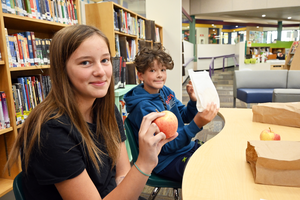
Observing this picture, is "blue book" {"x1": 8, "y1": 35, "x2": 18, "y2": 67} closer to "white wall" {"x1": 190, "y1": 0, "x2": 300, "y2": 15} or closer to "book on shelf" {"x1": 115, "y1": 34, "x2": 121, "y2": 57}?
"book on shelf" {"x1": 115, "y1": 34, "x2": 121, "y2": 57}

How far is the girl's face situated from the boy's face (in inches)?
28.0

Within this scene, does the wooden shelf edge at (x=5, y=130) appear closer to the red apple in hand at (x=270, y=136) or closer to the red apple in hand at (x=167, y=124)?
the red apple in hand at (x=167, y=124)

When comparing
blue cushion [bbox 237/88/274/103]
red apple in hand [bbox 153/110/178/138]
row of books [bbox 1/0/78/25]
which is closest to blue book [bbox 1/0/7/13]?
row of books [bbox 1/0/78/25]

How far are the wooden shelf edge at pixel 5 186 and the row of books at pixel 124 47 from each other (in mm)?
1867

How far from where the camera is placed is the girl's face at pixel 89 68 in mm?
856

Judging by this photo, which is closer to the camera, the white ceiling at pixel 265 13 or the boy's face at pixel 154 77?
the boy's face at pixel 154 77

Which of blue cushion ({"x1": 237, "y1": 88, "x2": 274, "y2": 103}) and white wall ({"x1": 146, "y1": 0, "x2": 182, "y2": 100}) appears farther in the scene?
white wall ({"x1": 146, "y1": 0, "x2": 182, "y2": 100})

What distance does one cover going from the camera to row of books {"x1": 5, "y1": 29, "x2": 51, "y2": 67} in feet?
5.59

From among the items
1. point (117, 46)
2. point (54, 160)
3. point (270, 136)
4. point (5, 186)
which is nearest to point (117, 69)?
point (117, 46)

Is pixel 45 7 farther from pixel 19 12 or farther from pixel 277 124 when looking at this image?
pixel 277 124

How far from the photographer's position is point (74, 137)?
0.81 m

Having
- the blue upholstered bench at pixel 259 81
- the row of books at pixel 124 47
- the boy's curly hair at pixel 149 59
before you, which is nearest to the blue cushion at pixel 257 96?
the blue upholstered bench at pixel 259 81

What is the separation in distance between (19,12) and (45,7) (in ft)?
0.93

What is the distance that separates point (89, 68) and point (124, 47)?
2.35m
